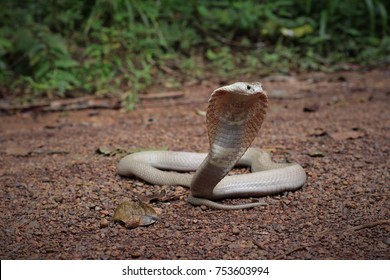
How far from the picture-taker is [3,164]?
429cm

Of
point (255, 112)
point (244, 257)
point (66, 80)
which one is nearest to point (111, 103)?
point (66, 80)

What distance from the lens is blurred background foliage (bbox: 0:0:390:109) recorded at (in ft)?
21.9

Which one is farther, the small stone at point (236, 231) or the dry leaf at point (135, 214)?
the dry leaf at point (135, 214)

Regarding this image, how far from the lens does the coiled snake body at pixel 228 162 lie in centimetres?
288

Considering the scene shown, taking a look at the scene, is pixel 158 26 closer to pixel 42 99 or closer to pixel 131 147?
pixel 42 99

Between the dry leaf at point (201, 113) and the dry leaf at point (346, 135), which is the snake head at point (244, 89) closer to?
the dry leaf at point (346, 135)

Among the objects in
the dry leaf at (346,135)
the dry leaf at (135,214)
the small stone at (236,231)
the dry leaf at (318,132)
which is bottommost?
the dry leaf at (318,132)

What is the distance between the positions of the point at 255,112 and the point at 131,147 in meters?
1.89

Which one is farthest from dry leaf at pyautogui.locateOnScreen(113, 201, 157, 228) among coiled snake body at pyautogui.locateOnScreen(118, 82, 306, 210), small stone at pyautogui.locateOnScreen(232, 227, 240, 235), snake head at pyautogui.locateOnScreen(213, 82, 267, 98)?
snake head at pyautogui.locateOnScreen(213, 82, 267, 98)

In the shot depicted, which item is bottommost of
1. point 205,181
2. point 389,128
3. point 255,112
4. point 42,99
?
point 42,99

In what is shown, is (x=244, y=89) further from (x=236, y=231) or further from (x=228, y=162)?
(x=236, y=231)

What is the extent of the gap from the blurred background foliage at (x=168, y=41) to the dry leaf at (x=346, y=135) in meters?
2.40

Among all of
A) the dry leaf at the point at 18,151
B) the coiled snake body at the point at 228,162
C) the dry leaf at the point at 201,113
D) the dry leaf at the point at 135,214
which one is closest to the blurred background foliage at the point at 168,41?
the dry leaf at the point at 201,113
